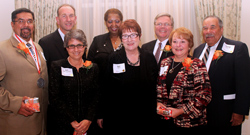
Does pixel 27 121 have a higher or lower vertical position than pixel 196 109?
lower

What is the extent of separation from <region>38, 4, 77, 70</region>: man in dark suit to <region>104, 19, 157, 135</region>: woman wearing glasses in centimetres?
103

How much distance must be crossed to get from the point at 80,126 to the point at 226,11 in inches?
156

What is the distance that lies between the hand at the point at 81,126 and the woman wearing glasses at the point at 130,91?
0.28m

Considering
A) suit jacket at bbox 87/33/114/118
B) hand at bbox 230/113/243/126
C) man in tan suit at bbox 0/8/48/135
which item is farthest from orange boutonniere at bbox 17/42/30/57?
hand at bbox 230/113/243/126

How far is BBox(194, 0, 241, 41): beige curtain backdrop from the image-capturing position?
446cm

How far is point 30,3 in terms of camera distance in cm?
479

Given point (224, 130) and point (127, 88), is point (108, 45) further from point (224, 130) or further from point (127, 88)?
point (224, 130)

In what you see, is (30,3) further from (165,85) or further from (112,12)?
(165,85)

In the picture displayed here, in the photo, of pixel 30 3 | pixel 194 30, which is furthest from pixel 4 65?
pixel 194 30

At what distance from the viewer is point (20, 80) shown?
8.58 ft

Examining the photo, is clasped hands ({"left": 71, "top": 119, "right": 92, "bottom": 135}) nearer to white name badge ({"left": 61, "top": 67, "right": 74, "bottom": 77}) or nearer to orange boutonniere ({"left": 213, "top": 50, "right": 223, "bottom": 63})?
white name badge ({"left": 61, "top": 67, "right": 74, "bottom": 77})

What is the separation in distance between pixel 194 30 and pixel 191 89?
9.11 ft

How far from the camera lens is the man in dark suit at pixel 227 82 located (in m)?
2.71

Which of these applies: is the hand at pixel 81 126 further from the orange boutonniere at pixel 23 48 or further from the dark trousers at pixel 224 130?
the dark trousers at pixel 224 130
